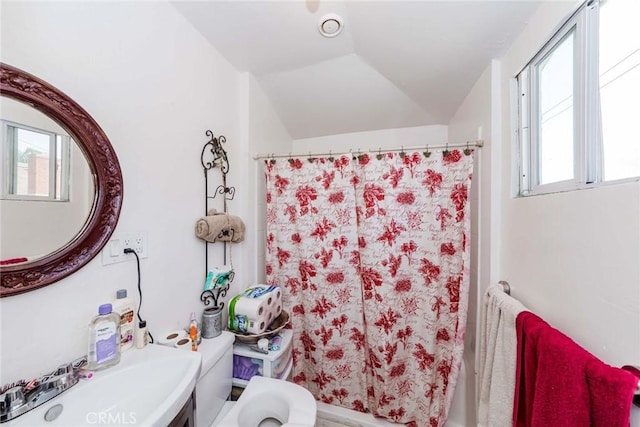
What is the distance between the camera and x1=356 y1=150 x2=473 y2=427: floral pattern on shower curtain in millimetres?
1504

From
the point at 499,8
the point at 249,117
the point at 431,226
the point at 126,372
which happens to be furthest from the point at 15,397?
the point at 499,8

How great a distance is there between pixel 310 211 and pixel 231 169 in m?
0.60

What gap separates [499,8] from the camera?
106 centimetres

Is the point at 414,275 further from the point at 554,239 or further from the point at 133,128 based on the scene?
the point at 133,128

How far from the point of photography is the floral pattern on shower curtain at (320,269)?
1.68 m

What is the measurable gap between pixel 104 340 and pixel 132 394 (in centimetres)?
21

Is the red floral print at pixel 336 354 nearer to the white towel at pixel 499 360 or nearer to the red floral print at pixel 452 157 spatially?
the white towel at pixel 499 360

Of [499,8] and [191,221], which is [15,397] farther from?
[499,8]

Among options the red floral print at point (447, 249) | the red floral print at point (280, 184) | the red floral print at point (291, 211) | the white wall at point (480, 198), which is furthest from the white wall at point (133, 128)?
the white wall at point (480, 198)

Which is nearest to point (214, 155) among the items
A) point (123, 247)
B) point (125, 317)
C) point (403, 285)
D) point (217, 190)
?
point (217, 190)

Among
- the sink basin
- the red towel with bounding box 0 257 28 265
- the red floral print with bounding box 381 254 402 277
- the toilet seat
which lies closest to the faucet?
the sink basin

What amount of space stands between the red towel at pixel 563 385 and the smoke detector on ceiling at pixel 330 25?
1616 millimetres

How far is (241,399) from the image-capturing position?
1209mm

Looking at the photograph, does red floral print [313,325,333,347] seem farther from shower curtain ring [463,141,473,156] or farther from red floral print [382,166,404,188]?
shower curtain ring [463,141,473,156]
